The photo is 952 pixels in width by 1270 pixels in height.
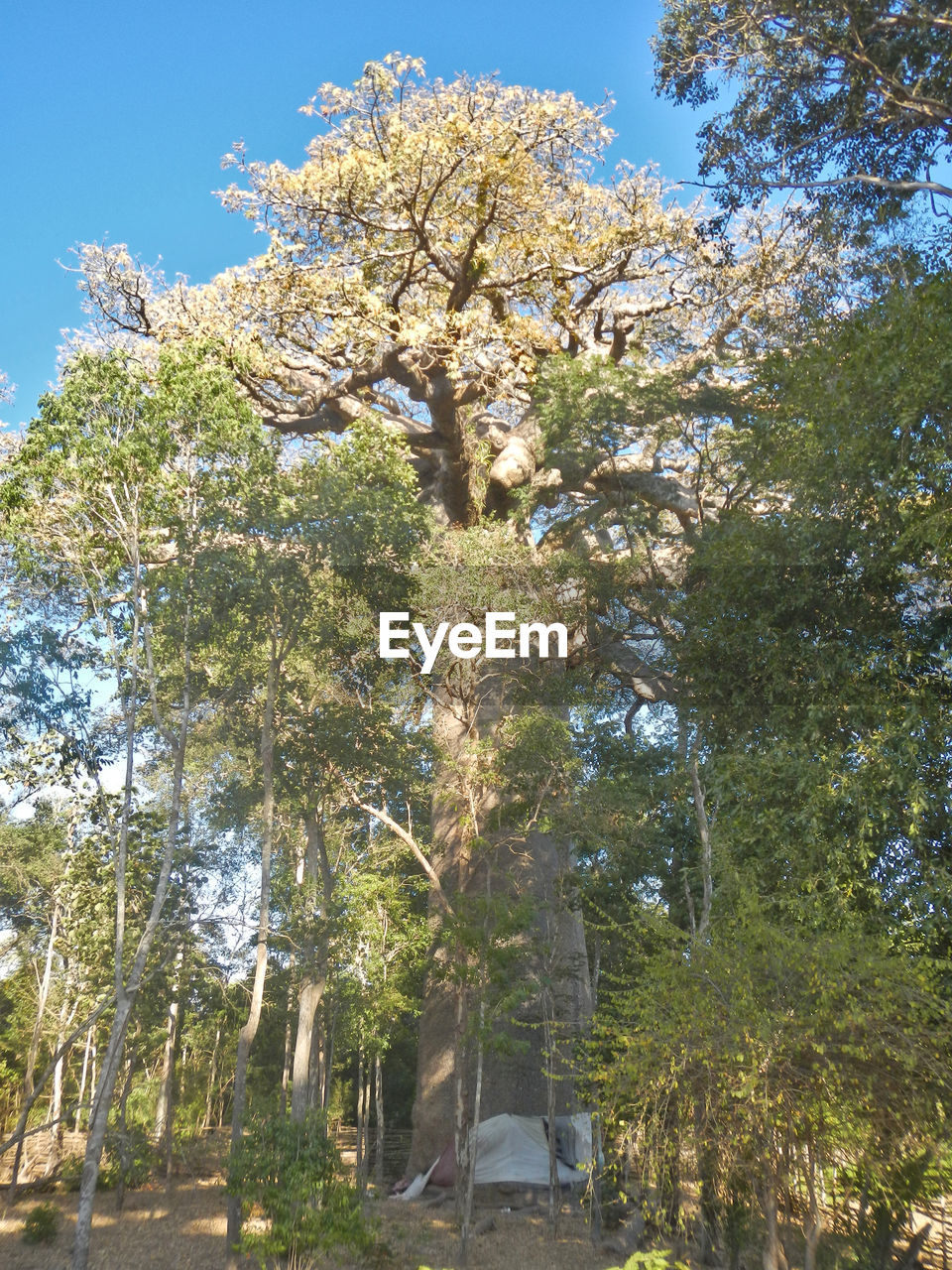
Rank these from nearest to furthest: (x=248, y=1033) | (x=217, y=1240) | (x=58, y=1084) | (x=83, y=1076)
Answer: (x=248, y=1033) < (x=217, y=1240) < (x=58, y=1084) < (x=83, y=1076)

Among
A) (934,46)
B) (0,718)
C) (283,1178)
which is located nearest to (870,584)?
(934,46)

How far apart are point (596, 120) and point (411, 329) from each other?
12.5 ft

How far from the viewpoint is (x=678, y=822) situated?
579 inches

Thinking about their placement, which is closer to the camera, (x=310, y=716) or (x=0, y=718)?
(x=0, y=718)

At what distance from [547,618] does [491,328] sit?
14.2ft

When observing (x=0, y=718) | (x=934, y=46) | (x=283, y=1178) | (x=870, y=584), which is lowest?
(x=283, y=1178)

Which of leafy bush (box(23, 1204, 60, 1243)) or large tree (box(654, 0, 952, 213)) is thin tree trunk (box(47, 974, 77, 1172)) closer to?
leafy bush (box(23, 1204, 60, 1243))

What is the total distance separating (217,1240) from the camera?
35.0 ft

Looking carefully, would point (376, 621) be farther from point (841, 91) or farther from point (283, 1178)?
point (841, 91)

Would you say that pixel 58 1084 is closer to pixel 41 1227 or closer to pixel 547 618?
pixel 41 1227

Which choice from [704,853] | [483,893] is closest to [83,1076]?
[483,893]

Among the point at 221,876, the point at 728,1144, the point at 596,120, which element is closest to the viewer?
the point at 728,1144

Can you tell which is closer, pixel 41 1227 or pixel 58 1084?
pixel 41 1227

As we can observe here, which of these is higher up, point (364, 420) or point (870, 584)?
point (364, 420)
